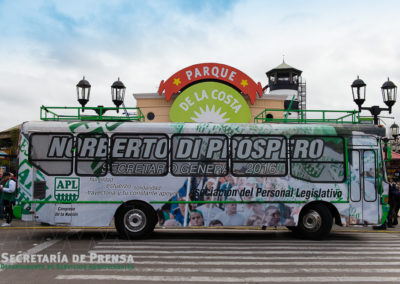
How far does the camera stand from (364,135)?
1055 centimetres

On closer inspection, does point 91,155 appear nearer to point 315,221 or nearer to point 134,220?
point 134,220

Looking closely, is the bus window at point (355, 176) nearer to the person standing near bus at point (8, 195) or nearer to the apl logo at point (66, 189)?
the apl logo at point (66, 189)

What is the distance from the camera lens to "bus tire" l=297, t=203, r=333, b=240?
10.2m

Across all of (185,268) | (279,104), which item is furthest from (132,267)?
(279,104)

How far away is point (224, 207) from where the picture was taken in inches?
394

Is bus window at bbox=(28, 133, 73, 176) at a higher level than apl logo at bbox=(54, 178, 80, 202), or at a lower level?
higher

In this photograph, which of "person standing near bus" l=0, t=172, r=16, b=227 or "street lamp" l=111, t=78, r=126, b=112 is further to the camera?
"street lamp" l=111, t=78, r=126, b=112

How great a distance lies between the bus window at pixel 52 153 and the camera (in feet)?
32.4

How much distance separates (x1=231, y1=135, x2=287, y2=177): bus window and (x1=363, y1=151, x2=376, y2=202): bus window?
2332 mm

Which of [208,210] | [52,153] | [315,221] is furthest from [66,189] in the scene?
[315,221]

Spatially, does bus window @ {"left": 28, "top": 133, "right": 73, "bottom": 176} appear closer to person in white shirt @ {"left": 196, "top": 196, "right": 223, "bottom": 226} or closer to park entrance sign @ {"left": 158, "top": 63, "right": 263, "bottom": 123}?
person in white shirt @ {"left": 196, "top": 196, "right": 223, "bottom": 226}

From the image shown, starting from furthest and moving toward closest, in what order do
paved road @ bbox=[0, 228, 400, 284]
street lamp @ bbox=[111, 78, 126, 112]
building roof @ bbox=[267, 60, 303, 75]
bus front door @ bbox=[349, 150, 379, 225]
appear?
building roof @ bbox=[267, 60, 303, 75]
street lamp @ bbox=[111, 78, 126, 112]
bus front door @ bbox=[349, 150, 379, 225]
paved road @ bbox=[0, 228, 400, 284]

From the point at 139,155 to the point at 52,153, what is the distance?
2.32 metres

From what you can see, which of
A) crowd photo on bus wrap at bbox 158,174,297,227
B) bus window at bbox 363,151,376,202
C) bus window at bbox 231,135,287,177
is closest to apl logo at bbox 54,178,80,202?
crowd photo on bus wrap at bbox 158,174,297,227
